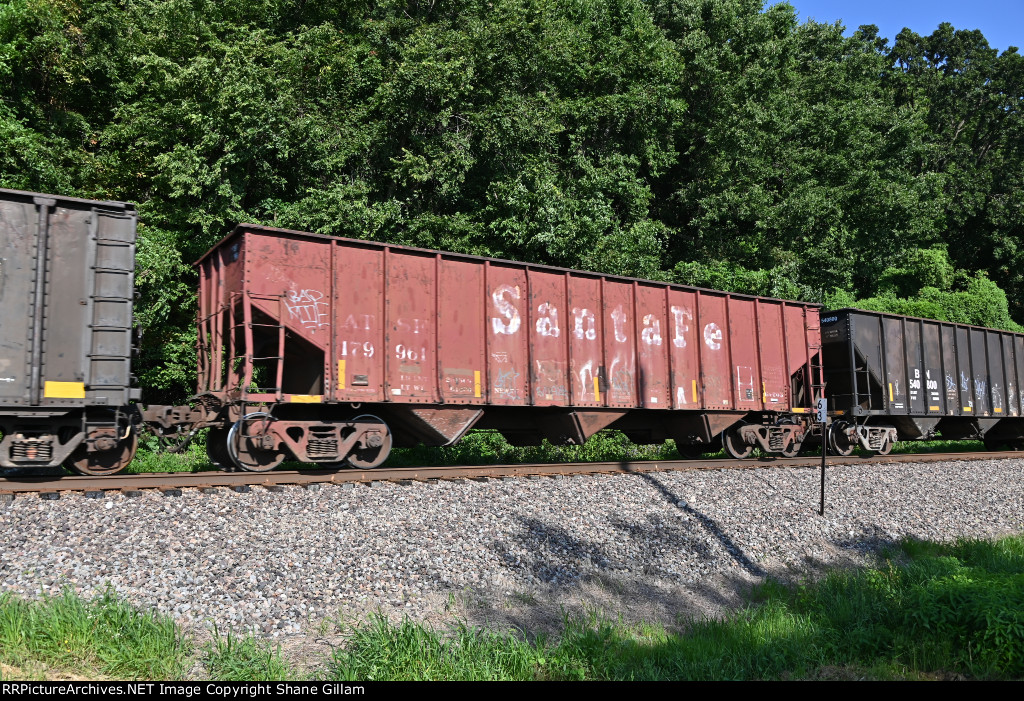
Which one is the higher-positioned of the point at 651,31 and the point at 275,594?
the point at 651,31

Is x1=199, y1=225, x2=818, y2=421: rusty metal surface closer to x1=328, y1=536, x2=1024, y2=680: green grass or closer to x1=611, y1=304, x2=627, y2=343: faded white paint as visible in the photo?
x1=611, y1=304, x2=627, y2=343: faded white paint

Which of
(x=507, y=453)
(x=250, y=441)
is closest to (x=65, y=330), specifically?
(x=250, y=441)

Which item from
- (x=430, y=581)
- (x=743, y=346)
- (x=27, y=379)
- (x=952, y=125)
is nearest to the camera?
(x=430, y=581)

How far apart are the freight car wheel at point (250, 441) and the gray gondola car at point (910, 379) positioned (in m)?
12.2

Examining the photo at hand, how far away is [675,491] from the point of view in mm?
10242

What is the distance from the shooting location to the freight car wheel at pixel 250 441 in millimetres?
9406

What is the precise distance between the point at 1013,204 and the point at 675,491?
37794 millimetres

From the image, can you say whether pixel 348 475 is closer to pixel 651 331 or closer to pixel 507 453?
pixel 651 331

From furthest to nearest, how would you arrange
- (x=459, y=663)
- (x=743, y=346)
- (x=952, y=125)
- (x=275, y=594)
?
(x=952, y=125), (x=743, y=346), (x=275, y=594), (x=459, y=663)

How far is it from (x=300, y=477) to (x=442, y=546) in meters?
2.77

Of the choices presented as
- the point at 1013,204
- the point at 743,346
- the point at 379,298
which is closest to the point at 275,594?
the point at 379,298

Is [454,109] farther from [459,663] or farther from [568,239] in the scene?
[459,663]

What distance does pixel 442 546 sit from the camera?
713 centimetres

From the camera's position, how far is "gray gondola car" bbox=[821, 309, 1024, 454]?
16156 millimetres
